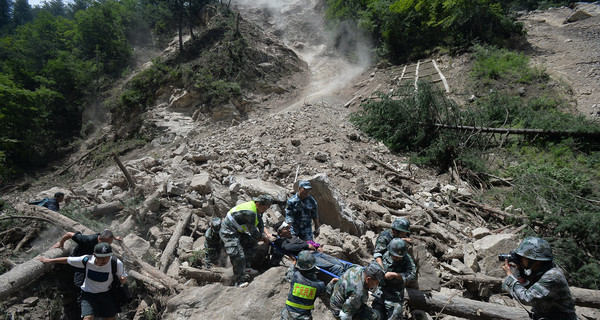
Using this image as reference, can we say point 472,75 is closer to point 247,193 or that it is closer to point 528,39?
Answer: point 528,39

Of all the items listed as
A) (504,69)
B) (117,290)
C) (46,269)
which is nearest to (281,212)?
(117,290)

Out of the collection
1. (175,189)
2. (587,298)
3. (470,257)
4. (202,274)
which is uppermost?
(175,189)

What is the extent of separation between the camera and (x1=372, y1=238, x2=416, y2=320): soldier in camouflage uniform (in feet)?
10.7

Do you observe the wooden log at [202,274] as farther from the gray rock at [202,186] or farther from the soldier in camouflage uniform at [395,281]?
the gray rock at [202,186]

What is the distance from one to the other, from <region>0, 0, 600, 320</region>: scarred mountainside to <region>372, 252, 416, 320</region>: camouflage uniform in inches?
18.6

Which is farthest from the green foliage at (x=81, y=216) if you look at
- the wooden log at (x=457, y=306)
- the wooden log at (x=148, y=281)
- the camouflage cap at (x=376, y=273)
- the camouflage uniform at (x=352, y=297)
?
the wooden log at (x=457, y=306)

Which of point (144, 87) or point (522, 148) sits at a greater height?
point (144, 87)

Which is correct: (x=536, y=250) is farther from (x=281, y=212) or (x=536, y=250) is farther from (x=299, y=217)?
(x=281, y=212)

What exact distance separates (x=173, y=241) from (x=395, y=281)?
160 inches

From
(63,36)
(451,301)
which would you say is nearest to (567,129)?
(451,301)

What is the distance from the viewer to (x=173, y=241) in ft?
16.6

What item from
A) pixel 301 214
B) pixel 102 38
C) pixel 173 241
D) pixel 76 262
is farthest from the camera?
pixel 102 38

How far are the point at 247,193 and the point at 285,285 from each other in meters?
2.80

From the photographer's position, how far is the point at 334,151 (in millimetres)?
8773
